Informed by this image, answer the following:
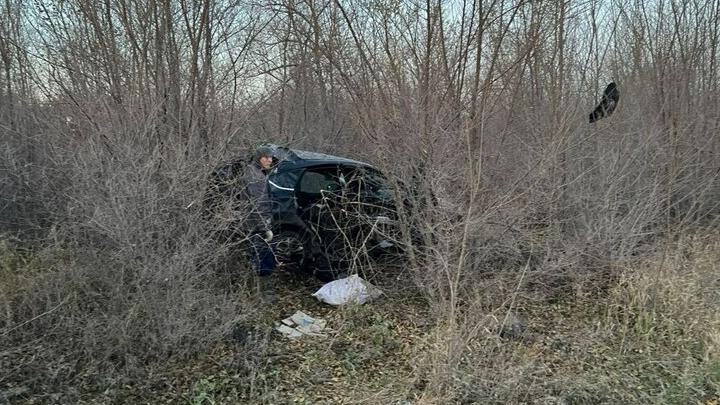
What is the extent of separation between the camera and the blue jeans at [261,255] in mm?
5297

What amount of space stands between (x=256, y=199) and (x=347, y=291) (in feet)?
4.18

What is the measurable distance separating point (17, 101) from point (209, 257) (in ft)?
17.0

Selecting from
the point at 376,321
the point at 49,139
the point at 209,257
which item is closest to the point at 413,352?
the point at 376,321

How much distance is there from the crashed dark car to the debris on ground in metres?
0.69

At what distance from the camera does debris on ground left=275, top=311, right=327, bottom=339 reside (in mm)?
4875

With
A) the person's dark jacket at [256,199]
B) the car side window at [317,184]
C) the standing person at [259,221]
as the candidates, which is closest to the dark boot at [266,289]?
the standing person at [259,221]

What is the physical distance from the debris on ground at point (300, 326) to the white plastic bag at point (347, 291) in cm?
32

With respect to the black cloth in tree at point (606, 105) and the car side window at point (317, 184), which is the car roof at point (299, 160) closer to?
the car side window at point (317, 184)

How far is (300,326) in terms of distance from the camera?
5008 millimetres

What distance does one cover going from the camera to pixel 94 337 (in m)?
3.90

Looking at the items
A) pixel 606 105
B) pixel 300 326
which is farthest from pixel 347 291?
pixel 606 105

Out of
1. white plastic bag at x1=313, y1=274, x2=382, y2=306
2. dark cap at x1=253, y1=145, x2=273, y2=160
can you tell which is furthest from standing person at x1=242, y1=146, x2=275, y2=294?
white plastic bag at x1=313, y1=274, x2=382, y2=306

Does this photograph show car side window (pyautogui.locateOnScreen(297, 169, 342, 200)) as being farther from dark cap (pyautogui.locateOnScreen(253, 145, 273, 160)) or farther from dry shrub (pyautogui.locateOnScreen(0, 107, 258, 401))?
dry shrub (pyautogui.locateOnScreen(0, 107, 258, 401))

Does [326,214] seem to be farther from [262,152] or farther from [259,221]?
[262,152]
